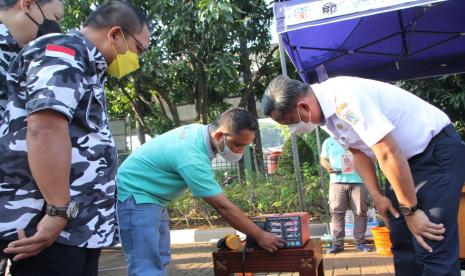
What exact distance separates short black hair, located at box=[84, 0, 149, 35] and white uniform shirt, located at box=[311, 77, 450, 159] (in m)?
0.95

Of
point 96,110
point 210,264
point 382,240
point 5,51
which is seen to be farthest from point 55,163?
point 382,240

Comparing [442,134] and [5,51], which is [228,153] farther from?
[5,51]

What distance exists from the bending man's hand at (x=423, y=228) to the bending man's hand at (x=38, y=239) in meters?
1.55

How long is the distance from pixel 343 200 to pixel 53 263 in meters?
4.64

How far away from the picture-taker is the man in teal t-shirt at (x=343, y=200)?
554 centimetres

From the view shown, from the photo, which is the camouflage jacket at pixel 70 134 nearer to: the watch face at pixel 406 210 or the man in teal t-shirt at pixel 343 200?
the watch face at pixel 406 210

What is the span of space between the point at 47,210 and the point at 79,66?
482mm

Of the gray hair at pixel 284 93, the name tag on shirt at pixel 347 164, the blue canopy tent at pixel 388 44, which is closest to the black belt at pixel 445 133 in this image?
the gray hair at pixel 284 93

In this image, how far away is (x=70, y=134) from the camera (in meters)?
1.55

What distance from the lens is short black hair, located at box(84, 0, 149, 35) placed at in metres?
1.77

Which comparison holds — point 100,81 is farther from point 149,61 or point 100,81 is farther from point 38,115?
point 149,61

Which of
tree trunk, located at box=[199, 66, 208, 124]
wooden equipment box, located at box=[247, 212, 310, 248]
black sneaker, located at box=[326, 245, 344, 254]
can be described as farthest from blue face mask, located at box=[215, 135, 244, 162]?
tree trunk, located at box=[199, 66, 208, 124]

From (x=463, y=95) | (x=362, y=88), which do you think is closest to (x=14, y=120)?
(x=362, y=88)

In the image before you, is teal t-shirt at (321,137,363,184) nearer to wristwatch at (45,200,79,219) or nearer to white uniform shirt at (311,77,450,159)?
white uniform shirt at (311,77,450,159)
